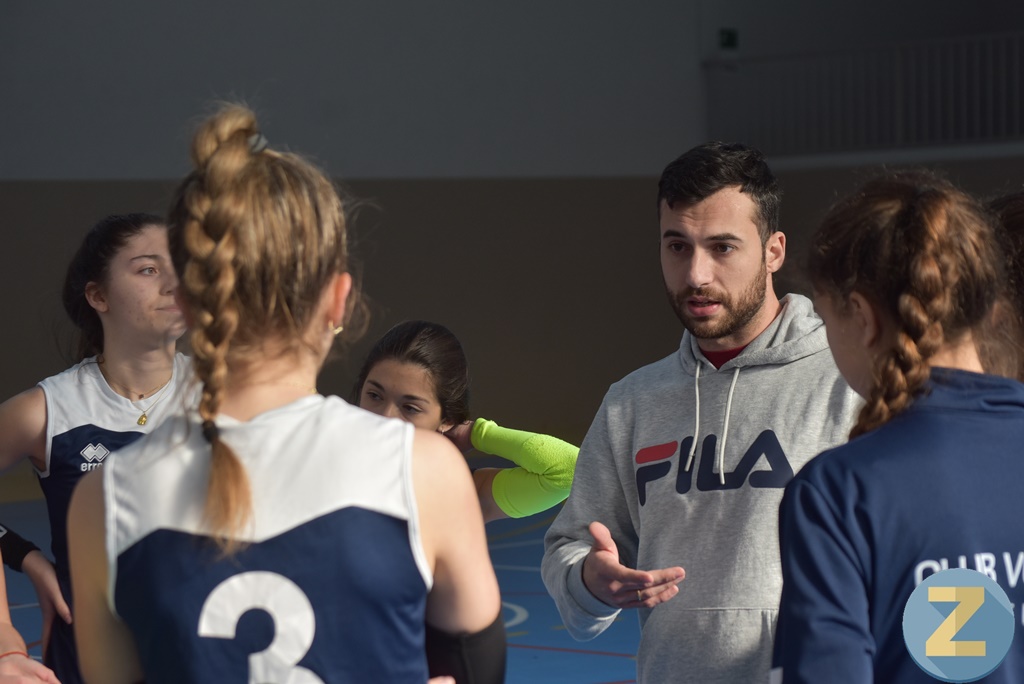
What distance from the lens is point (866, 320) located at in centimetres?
148

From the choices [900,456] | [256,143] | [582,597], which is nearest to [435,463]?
[256,143]

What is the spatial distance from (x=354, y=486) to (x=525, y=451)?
146cm

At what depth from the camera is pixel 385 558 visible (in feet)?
4.13

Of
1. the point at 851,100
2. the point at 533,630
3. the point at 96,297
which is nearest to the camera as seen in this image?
the point at 96,297

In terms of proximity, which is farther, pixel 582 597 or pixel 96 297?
pixel 96 297

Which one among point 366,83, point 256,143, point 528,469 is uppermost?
point 366,83

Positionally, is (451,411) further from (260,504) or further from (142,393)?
(260,504)

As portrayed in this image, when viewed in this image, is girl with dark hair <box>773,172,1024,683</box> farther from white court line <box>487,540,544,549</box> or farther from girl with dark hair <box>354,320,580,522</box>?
white court line <box>487,540,544,549</box>

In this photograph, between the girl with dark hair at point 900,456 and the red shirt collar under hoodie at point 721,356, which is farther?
the red shirt collar under hoodie at point 721,356

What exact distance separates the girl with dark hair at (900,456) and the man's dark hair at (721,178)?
2.29 ft

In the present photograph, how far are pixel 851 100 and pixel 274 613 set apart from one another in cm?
1191

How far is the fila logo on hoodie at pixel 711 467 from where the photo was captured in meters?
2.07

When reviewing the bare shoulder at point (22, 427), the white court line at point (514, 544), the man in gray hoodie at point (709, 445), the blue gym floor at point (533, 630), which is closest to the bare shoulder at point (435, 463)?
the man in gray hoodie at point (709, 445)

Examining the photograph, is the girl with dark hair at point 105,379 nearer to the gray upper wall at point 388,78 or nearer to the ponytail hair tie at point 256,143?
the ponytail hair tie at point 256,143
